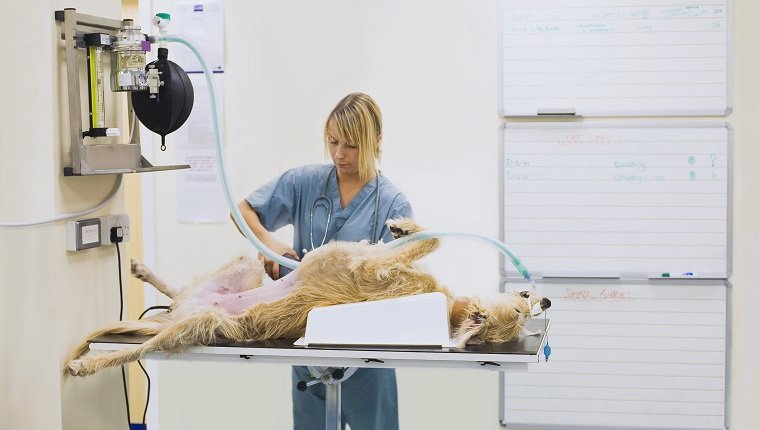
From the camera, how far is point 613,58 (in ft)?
10.7

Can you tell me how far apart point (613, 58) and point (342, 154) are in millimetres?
1091

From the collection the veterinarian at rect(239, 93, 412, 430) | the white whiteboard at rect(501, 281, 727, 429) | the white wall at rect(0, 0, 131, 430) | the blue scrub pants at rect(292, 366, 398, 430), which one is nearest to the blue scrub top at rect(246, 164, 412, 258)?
the veterinarian at rect(239, 93, 412, 430)

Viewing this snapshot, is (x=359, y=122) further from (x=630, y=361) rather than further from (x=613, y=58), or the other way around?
(x=630, y=361)

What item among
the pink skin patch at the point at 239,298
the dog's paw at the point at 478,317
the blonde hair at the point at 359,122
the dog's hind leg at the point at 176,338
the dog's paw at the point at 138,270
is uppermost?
the blonde hair at the point at 359,122

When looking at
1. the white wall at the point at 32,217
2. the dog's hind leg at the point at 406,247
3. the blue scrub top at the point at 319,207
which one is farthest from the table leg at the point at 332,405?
the blue scrub top at the point at 319,207

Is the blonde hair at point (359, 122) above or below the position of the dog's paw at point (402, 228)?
above

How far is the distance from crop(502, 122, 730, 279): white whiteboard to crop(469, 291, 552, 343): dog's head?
4.02 feet

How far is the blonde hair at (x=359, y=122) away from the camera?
3.29 metres

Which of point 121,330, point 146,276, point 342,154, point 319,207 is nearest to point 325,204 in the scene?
point 319,207

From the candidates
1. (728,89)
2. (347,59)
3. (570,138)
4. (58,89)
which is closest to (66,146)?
(58,89)

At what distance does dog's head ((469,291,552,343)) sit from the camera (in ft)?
6.66

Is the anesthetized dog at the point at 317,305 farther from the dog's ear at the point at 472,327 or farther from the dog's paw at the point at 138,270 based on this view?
the dog's paw at the point at 138,270

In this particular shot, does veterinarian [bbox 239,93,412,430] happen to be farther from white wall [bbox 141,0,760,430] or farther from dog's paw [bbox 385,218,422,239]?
dog's paw [bbox 385,218,422,239]

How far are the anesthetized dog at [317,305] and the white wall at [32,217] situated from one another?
0.10m
